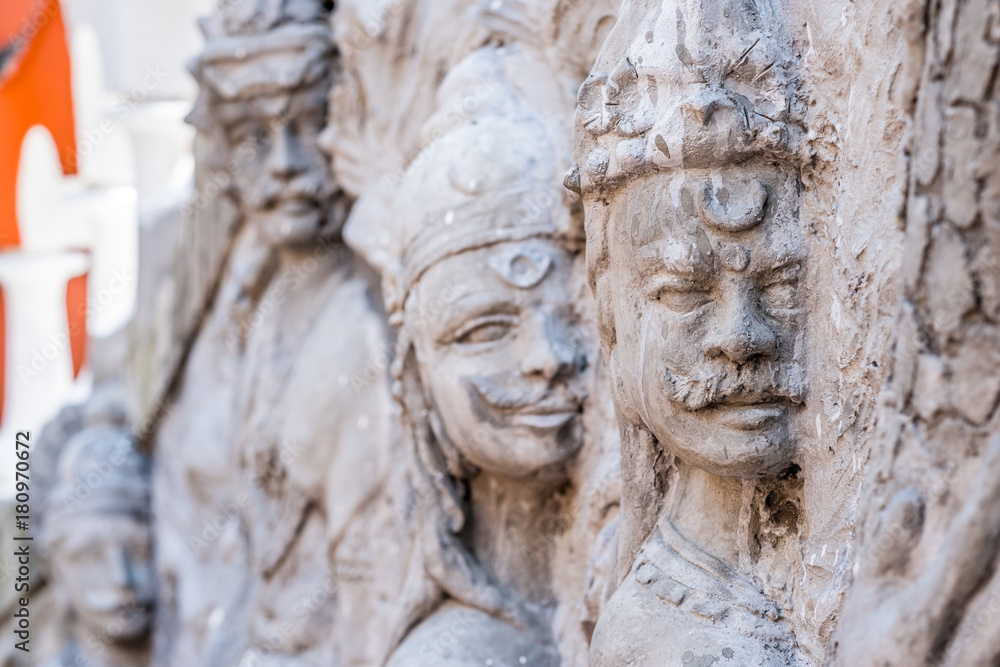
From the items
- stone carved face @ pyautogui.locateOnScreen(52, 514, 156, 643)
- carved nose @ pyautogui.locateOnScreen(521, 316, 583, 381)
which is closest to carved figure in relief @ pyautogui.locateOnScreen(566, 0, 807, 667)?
carved nose @ pyautogui.locateOnScreen(521, 316, 583, 381)

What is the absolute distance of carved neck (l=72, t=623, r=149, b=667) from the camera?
13.3 feet

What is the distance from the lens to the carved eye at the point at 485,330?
7.41 feet

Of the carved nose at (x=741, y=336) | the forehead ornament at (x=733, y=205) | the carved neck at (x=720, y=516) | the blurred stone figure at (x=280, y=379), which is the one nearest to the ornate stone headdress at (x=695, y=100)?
the forehead ornament at (x=733, y=205)

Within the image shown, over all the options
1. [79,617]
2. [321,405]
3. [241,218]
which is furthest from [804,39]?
[79,617]

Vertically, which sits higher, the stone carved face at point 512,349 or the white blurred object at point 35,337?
the stone carved face at point 512,349

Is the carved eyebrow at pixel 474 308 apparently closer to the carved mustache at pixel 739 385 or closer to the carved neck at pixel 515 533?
the carved neck at pixel 515 533

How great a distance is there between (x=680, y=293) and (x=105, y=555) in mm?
2886

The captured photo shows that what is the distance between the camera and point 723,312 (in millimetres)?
1619

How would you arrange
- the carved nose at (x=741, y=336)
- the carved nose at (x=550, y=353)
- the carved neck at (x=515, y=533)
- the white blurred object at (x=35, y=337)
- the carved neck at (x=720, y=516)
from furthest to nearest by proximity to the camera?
the white blurred object at (x=35, y=337), the carved neck at (x=515, y=533), the carved nose at (x=550, y=353), the carved neck at (x=720, y=516), the carved nose at (x=741, y=336)

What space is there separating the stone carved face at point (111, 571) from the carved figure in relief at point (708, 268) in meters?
2.62

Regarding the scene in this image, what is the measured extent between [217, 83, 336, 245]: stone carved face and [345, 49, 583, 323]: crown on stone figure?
0.91 m

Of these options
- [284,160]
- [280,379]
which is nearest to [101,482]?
[280,379]

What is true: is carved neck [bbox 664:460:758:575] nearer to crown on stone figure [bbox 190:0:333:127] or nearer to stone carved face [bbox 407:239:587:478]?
stone carved face [bbox 407:239:587:478]

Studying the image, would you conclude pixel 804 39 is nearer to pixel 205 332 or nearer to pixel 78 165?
pixel 205 332
